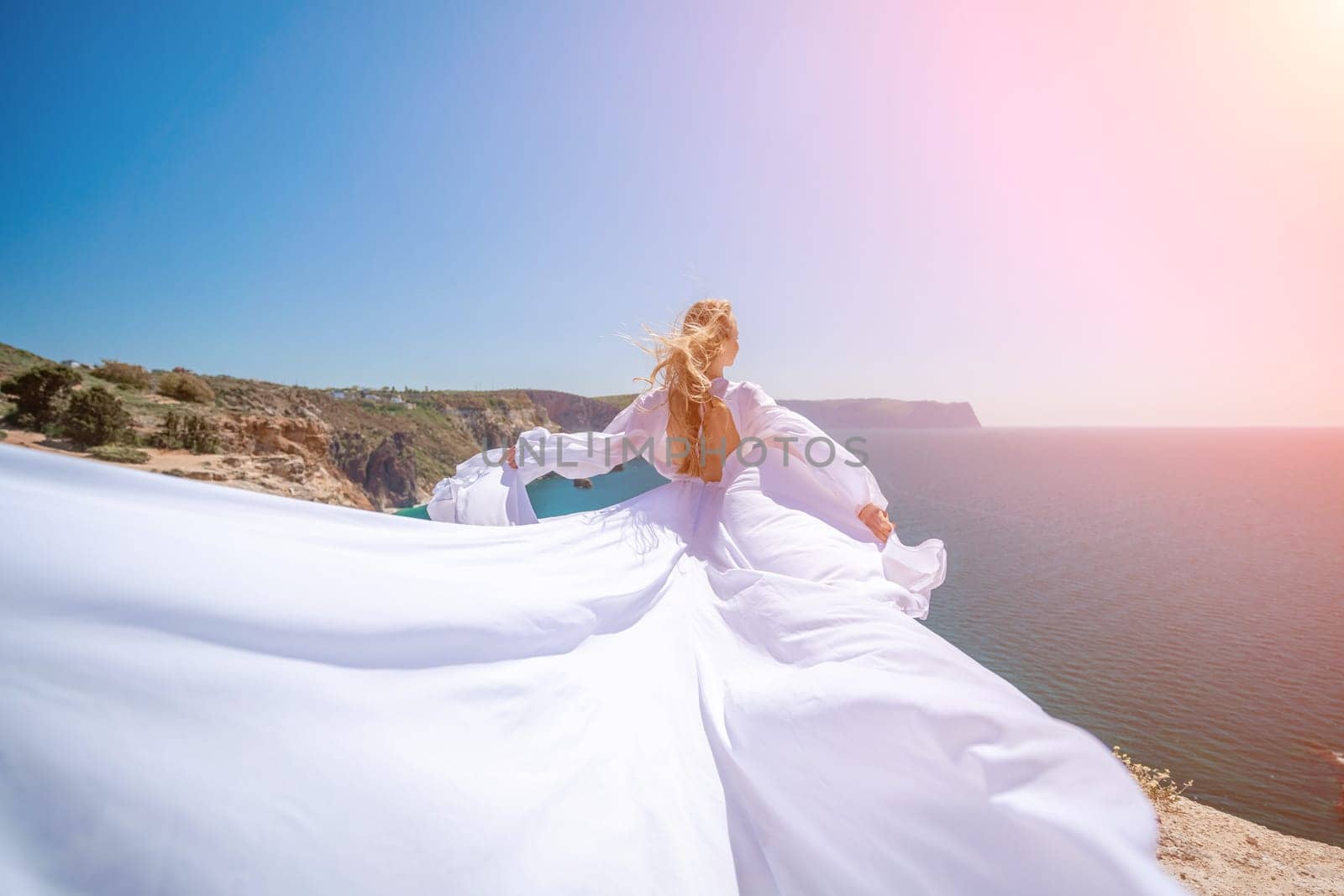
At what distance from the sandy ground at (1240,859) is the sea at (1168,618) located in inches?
216

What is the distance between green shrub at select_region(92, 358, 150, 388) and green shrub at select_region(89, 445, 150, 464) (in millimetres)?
7595

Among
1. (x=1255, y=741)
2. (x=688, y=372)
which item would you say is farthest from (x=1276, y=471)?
(x=688, y=372)

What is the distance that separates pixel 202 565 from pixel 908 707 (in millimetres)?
1344

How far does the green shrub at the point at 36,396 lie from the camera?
395 inches

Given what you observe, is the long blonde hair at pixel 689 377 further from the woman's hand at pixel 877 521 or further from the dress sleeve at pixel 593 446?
the woman's hand at pixel 877 521

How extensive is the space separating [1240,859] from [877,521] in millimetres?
8055

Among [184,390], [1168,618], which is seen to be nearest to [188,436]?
[184,390]

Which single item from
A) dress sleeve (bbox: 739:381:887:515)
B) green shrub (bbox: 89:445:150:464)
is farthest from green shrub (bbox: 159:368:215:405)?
dress sleeve (bbox: 739:381:887:515)

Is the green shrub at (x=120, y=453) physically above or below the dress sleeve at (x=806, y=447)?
below

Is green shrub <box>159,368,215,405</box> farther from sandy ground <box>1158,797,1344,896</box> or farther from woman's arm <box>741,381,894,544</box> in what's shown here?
sandy ground <box>1158,797,1344,896</box>

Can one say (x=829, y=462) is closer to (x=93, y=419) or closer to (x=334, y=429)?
(x=93, y=419)

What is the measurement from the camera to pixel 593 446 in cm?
338

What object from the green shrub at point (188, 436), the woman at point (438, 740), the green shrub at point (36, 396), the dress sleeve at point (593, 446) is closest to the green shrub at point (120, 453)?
the green shrub at point (188, 436)

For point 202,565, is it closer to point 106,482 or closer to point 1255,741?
point 106,482
